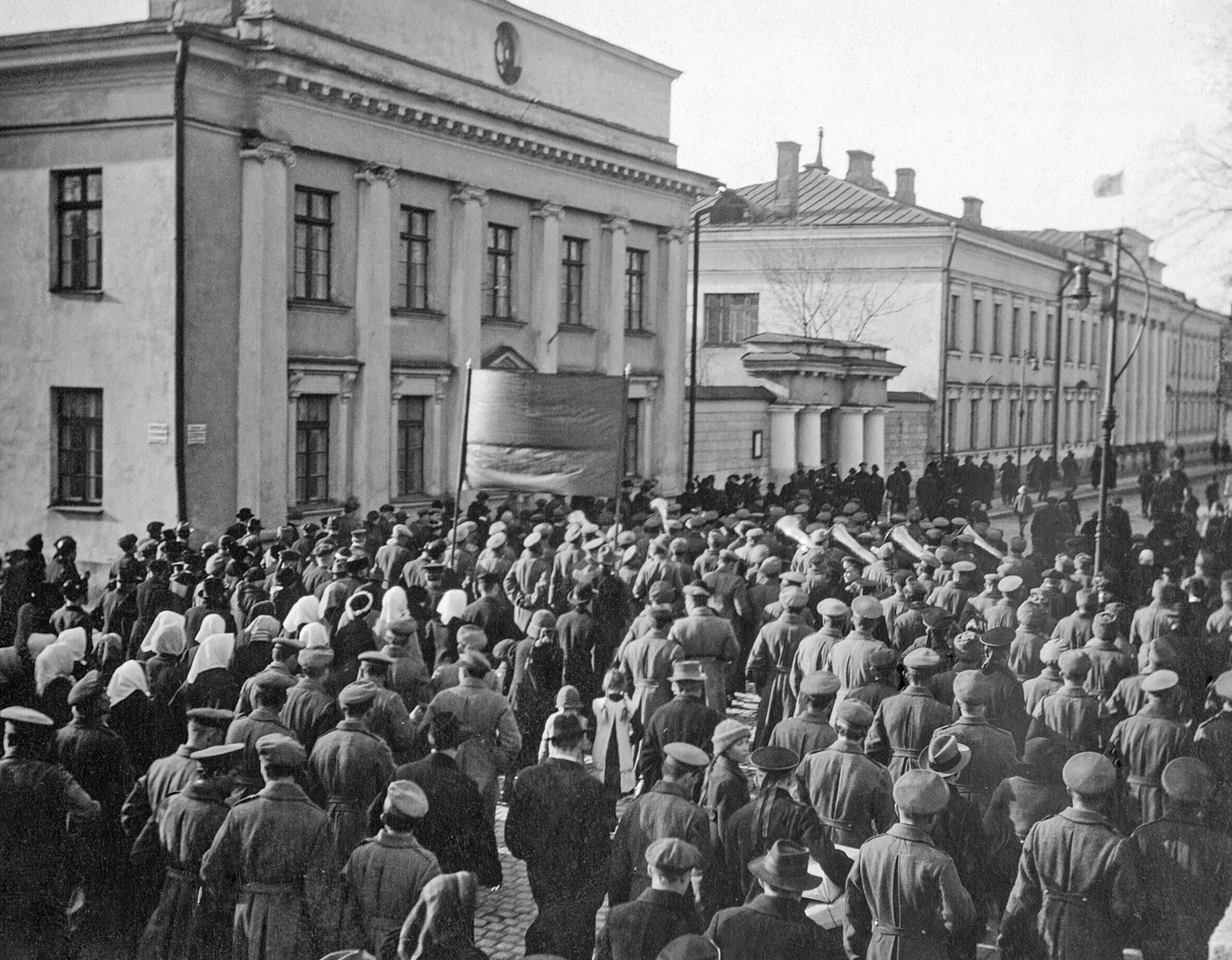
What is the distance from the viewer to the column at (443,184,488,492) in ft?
79.3

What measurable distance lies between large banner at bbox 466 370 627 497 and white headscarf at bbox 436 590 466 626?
7.91ft

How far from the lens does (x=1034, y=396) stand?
44.4 metres

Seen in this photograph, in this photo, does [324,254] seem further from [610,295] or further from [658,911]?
[658,911]

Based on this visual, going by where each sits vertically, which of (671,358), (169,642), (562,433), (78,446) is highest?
(671,358)

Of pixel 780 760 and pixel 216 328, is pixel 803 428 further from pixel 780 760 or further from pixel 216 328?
pixel 780 760

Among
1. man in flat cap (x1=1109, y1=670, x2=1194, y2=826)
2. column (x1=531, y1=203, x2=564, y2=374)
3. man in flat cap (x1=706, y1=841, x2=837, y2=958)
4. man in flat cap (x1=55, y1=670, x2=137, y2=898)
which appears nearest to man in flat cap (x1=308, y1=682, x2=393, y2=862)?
man in flat cap (x1=55, y1=670, x2=137, y2=898)

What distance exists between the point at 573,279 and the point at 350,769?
2154 centimetres

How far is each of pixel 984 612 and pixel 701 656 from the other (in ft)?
8.87

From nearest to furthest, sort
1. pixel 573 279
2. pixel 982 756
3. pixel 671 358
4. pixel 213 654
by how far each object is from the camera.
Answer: pixel 982 756, pixel 213 654, pixel 573 279, pixel 671 358

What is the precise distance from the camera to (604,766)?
33.1ft

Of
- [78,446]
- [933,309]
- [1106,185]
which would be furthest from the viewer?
[933,309]

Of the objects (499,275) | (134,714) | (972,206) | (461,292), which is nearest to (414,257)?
(461,292)

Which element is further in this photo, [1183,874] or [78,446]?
[78,446]

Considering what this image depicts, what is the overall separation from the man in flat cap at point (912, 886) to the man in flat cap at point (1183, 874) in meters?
1.07
